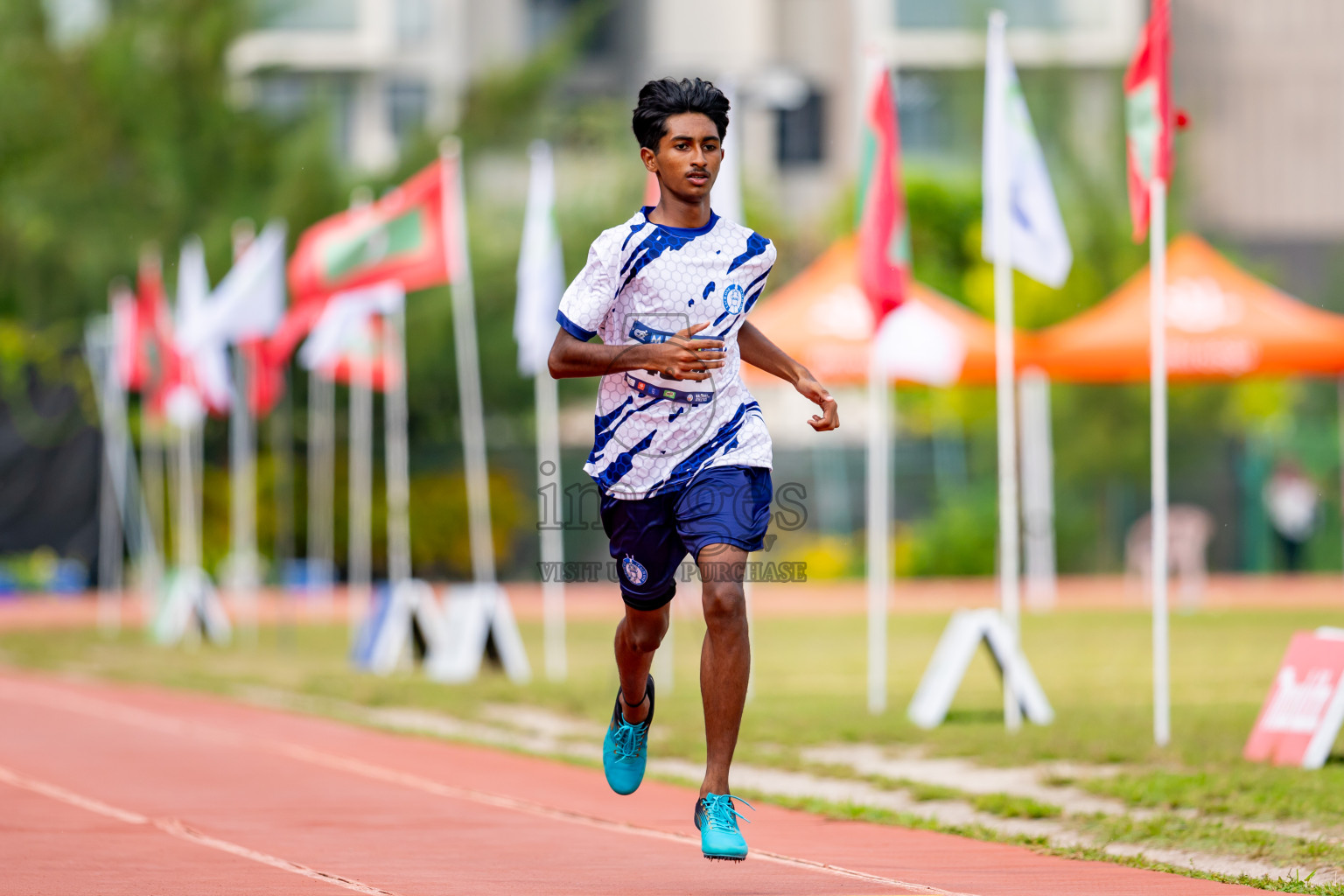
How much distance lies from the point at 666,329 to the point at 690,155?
51 centimetres

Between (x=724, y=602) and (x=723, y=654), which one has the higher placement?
(x=724, y=602)

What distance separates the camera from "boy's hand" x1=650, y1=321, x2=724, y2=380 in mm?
5613

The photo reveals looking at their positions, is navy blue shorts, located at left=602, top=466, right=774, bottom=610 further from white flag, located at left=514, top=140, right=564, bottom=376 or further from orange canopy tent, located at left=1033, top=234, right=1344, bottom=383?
orange canopy tent, located at left=1033, top=234, right=1344, bottom=383

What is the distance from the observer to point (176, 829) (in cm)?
730

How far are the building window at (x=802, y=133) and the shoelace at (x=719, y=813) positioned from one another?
4143 cm

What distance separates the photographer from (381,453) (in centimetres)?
3073

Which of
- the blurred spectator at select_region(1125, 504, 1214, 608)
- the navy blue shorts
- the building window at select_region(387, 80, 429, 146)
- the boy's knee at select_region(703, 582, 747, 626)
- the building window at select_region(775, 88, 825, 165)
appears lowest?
the blurred spectator at select_region(1125, 504, 1214, 608)

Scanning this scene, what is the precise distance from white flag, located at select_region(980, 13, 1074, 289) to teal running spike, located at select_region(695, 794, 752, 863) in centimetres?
667

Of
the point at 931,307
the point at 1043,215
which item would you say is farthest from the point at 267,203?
the point at 1043,215

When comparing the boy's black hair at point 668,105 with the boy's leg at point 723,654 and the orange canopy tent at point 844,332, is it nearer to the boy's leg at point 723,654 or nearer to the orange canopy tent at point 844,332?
the boy's leg at point 723,654

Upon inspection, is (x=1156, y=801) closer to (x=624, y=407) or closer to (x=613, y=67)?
(x=624, y=407)

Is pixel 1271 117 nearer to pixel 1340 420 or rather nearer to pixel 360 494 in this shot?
pixel 1340 420

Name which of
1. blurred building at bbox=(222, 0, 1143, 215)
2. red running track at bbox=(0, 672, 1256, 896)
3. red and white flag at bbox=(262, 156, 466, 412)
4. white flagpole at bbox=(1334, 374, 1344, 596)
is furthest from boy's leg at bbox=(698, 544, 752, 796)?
blurred building at bbox=(222, 0, 1143, 215)

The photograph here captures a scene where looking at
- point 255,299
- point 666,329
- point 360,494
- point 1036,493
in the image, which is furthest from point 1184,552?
point 666,329
